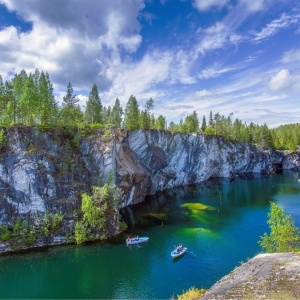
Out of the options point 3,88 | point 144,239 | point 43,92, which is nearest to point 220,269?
point 144,239

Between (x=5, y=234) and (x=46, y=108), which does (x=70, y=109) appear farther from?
(x=5, y=234)

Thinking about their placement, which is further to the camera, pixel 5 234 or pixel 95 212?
pixel 95 212

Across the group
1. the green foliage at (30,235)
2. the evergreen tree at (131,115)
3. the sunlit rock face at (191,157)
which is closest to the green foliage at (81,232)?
the green foliage at (30,235)

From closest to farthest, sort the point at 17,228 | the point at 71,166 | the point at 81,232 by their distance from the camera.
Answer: the point at 17,228 < the point at 81,232 < the point at 71,166

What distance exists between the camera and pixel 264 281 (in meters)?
12.6

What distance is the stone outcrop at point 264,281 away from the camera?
37.8 ft

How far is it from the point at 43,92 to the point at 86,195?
3036 cm

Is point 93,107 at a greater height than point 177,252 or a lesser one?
greater

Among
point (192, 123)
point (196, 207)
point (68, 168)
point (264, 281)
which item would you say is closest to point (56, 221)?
point (68, 168)

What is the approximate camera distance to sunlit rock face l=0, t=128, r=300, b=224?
46.5 m

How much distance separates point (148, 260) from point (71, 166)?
23818mm

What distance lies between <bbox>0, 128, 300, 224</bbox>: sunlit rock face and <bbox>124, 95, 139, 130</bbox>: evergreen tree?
243 cm

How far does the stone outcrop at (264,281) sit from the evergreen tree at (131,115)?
230 ft

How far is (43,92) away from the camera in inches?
2514
